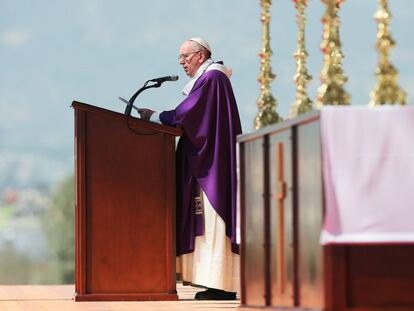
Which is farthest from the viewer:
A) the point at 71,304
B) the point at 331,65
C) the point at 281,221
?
the point at 71,304

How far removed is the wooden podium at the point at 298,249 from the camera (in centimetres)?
495

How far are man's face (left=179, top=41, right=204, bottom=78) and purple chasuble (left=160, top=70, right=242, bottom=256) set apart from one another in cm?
22

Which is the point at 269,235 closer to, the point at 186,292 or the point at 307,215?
the point at 307,215

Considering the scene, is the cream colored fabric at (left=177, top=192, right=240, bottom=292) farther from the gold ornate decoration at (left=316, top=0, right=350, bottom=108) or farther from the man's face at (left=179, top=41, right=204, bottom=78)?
the gold ornate decoration at (left=316, top=0, right=350, bottom=108)

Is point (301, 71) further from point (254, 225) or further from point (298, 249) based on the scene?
point (298, 249)

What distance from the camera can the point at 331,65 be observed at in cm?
572

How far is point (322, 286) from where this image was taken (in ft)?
16.3

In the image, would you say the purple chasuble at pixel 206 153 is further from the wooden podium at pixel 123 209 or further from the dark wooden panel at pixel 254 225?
the dark wooden panel at pixel 254 225

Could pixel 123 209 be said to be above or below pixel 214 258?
above

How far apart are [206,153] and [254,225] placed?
2400 millimetres

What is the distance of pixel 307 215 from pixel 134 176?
3095 millimetres

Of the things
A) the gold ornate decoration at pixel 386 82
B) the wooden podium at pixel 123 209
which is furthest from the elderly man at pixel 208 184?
the gold ornate decoration at pixel 386 82

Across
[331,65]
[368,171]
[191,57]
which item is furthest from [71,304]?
[368,171]

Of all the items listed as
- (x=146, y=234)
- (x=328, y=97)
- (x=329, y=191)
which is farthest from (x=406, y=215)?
(x=146, y=234)
